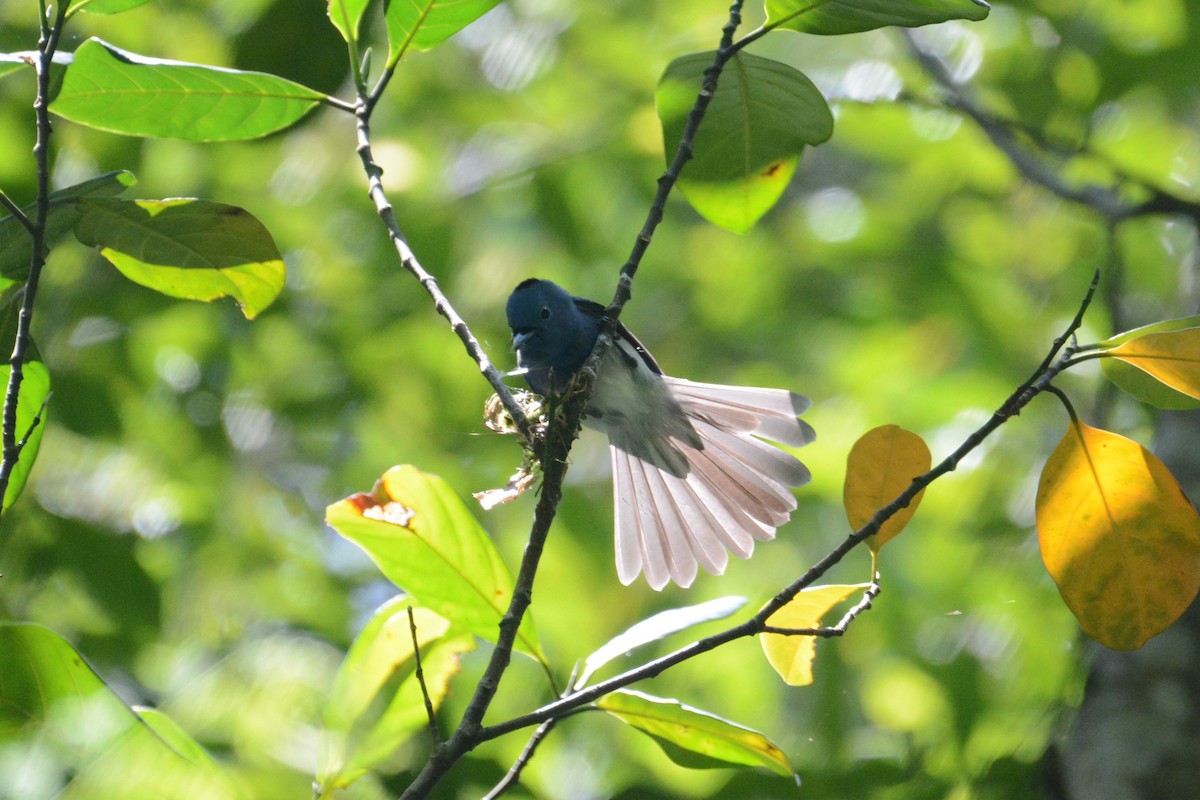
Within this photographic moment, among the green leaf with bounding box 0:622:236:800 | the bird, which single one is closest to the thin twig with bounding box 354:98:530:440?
the green leaf with bounding box 0:622:236:800

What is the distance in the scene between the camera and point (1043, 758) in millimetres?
2232

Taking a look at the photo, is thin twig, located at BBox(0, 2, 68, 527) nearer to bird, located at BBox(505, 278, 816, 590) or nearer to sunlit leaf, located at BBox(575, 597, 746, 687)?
sunlit leaf, located at BBox(575, 597, 746, 687)

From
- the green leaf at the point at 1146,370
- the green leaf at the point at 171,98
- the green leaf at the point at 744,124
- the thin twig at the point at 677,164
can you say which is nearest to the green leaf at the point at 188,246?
the green leaf at the point at 171,98

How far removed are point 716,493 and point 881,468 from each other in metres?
1.22

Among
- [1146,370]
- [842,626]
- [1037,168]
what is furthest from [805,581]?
[1037,168]

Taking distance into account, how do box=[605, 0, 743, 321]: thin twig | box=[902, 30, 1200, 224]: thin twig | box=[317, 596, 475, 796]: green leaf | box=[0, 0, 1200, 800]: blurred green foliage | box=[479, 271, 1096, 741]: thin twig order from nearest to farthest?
box=[479, 271, 1096, 741]: thin twig < box=[605, 0, 743, 321]: thin twig < box=[317, 596, 475, 796]: green leaf < box=[902, 30, 1200, 224]: thin twig < box=[0, 0, 1200, 800]: blurred green foliage

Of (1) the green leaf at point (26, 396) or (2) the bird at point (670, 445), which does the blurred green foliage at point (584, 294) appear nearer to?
(2) the bird at point (670, 445)

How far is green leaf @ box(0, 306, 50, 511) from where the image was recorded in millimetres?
1535

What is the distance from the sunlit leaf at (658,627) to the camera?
1567mm

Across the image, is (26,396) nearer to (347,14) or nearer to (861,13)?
(347,14)

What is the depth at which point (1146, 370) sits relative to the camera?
51.9 inches

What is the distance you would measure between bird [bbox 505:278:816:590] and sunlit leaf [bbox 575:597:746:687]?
71 cm

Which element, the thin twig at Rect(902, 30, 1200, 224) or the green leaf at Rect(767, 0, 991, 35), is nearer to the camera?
the green leaf at Rect(767, 0, 991, 35)

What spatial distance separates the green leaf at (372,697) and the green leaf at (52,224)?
793 millimetres
